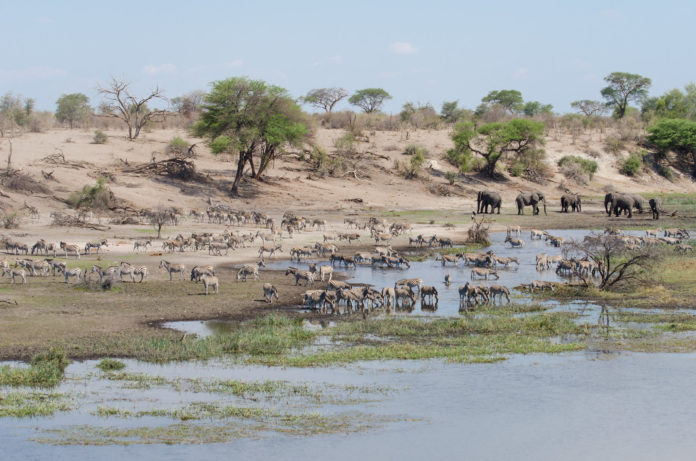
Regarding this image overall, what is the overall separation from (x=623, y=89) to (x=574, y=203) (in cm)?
5451

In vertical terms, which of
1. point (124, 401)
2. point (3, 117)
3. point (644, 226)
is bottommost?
point (124, 401)

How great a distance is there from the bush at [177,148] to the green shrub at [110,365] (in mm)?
41640

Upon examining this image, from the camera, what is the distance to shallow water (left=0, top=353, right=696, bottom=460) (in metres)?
12.5

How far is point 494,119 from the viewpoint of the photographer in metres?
85.7

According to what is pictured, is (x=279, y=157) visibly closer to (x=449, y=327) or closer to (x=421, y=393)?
(x=449, y=327)

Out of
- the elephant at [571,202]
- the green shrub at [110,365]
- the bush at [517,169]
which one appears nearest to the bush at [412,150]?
the bush at [517,169]

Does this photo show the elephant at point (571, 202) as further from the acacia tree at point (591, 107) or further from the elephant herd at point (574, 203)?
the acacia tree at point (591, 107)

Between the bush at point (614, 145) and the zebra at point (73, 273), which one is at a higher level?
the bush at point (614, 145)

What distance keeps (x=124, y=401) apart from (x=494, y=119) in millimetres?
75296

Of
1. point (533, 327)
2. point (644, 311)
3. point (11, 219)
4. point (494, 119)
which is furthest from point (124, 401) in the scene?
point (494, 119)

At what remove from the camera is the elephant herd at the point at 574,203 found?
5031 cm

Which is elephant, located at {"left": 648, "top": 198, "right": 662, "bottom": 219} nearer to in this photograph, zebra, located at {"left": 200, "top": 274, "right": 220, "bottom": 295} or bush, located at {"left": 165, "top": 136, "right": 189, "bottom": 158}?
bush, located at {"left": 165, "top": 136, "right": 189, "bottom": 158}

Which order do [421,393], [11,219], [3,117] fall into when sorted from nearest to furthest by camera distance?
[421,393], [11,219], [3,117]

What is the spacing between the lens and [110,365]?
637 inches
